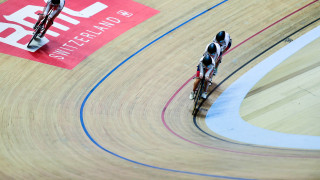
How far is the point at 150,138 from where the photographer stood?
5.96 m

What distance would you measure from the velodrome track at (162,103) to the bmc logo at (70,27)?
222mm

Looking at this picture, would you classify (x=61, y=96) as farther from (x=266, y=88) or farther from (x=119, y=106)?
(x=266, y=88)

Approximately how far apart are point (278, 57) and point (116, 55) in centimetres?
301

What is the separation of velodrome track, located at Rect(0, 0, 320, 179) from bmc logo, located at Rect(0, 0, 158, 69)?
8.7 inches

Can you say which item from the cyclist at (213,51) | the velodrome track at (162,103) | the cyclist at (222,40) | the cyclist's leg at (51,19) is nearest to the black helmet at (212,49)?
the cyclist at (213,51)

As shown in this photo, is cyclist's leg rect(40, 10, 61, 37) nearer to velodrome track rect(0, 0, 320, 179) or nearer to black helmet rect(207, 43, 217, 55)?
velodrome track rect(0, 0, 320, 179)

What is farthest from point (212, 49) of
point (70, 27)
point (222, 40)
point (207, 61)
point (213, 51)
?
point (70, 27)

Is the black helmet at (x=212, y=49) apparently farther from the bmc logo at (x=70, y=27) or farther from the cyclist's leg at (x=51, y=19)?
the cyclist's leg at (x=51, y=19)

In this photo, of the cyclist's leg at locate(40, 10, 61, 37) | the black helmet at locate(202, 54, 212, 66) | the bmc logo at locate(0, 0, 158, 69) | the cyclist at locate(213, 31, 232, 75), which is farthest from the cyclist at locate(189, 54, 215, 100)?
the cyclist's leg at locate(40, 10, 61, 37)

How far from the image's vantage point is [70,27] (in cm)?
866

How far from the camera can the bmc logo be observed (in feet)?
26.0

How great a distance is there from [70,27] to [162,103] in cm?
290

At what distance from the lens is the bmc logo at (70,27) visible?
794 centimetres

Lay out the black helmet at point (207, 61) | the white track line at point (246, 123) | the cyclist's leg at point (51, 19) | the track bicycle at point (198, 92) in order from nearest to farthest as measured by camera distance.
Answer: the white track line at point (246, 123) < the black helmet at point (207, 61) < the track bicycle at point (198, 92) < the cyclist's leg at point (51, 19)
